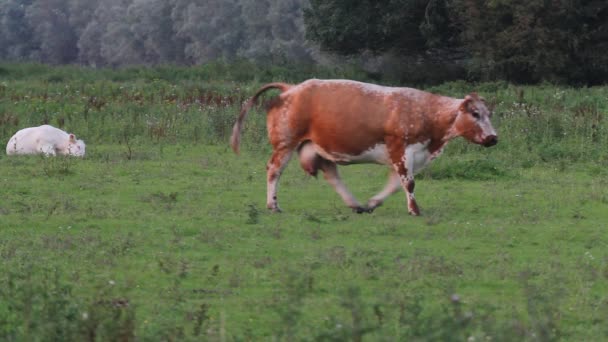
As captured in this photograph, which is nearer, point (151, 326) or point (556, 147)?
point (151, 326)

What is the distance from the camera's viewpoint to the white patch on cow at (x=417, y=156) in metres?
13.1

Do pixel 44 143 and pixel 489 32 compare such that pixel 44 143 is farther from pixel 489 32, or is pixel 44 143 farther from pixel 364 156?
pixel 489 32

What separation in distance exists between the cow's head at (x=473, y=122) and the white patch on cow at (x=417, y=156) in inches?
15.8

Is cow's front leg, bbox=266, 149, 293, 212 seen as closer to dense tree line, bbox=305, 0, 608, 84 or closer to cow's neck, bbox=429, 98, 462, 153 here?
cow's neck, bbox=429, 98, 462, 153

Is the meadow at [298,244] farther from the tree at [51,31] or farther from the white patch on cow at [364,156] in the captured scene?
the tree at [51,31]

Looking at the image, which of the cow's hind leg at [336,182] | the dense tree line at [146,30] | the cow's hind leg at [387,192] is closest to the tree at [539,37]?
the dense tree line at [146,30]

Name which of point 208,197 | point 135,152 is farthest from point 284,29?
point 208,197

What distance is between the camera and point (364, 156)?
13.3 m

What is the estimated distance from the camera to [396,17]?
44562 millimetres

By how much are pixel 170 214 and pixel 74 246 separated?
2.41 m

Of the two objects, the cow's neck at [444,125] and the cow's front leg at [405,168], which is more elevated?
the cow's neck at [444,125]

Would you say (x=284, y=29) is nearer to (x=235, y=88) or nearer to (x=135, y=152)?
(x=235, y=88)

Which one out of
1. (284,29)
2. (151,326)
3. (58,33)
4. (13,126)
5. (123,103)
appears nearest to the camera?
(151,326)

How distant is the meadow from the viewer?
6906 mm
